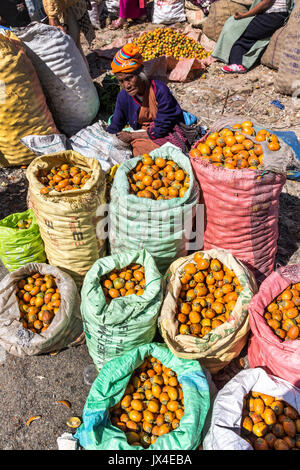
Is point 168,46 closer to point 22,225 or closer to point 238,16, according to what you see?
point 238,16

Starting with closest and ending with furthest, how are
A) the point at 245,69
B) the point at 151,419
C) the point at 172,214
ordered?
the point at 151,419, the point at 172,214, the point at 245,69

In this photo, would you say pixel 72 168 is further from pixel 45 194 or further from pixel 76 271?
pixel 76 271

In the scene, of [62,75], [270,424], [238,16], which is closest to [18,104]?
[62,75]

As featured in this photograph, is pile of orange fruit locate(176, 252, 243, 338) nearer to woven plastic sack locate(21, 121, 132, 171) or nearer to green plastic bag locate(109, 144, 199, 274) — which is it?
green plastic bag locate(109, 144, 199, 274)

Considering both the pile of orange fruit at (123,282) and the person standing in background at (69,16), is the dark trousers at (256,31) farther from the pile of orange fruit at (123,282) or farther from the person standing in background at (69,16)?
the pile of orange fruit at (123,282)

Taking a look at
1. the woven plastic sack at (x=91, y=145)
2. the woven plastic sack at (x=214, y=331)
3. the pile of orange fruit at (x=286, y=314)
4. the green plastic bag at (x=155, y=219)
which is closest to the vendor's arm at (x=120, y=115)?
the woven plastic sack at (x=91, y=145)

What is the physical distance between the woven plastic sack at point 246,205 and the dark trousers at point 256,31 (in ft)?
12.9

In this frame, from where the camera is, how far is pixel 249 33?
614cm

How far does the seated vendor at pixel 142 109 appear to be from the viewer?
3.43 metres

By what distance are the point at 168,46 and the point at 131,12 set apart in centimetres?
241

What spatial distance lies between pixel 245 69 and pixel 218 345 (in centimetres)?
560

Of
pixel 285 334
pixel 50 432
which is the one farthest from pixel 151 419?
pixel 285 334

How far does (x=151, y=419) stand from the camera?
2.33 m

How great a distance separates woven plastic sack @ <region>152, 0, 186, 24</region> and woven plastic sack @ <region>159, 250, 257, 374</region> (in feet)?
24.5
